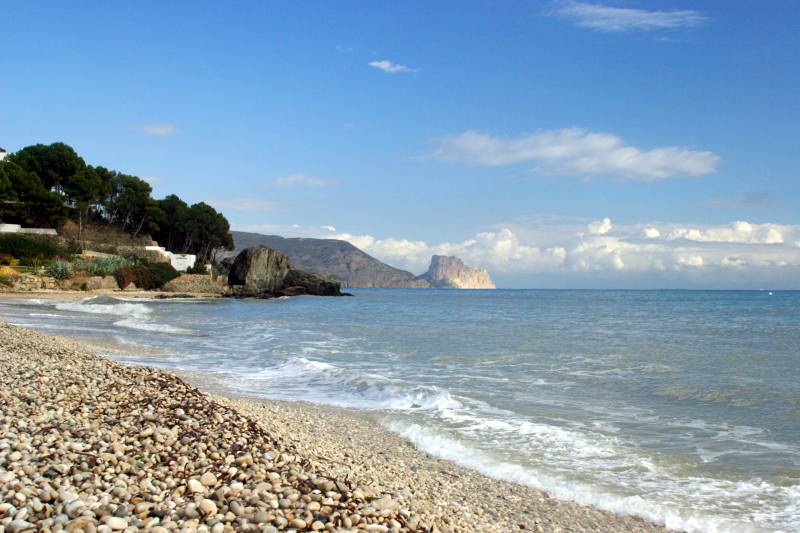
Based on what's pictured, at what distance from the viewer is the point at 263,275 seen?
7925cm

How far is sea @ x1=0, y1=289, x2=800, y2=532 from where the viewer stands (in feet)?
22.3

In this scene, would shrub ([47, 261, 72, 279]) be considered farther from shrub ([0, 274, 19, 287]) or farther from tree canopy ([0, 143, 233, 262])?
tree canopy ([0, 143, 233, 262])

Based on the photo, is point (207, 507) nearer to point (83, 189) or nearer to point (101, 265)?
point (101, 265)

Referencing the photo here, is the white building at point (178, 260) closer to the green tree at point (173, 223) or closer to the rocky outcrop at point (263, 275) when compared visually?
the rocky outcrop at point (263, 275)

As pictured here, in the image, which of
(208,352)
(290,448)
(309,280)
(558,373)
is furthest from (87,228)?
(290,448)

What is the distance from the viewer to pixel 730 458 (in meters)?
8.06

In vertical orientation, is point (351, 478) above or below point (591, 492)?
above

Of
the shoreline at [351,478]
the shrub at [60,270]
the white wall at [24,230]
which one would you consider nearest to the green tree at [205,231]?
the white wall at [24,230]

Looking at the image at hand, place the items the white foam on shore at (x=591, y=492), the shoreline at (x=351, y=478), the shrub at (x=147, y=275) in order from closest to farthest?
the shoreline at (x=351, y=478) < the white foam on shore at (x=591, y=492) < the shrub at (x=147, y=275)

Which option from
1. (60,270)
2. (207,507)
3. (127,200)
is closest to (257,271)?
(127,200)

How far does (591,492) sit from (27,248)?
6424cm

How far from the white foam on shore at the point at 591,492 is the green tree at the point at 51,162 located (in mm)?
77000

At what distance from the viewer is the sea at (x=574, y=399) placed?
6806 millimetres

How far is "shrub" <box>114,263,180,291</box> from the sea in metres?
39.0
